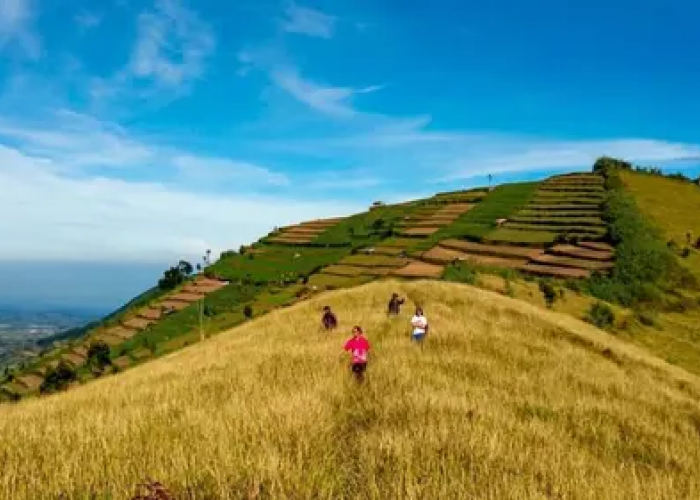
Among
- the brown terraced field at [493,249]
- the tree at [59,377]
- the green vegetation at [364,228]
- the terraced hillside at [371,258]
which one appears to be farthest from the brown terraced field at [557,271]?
the tree at [59,377]

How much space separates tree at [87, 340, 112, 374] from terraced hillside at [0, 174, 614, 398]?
82cm

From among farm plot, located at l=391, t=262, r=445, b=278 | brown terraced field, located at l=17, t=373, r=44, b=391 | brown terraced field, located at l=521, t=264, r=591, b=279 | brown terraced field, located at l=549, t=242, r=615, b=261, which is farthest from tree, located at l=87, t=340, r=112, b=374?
brown terraced field, located at l=549, t=242, r=615, b=261

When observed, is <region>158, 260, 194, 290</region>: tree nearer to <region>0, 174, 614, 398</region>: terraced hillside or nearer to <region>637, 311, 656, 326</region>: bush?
<region>0, 174, 614, 398</region>: terraced hillside

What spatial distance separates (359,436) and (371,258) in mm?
90307

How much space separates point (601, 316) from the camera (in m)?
52.5

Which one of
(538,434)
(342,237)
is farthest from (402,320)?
(342,237)

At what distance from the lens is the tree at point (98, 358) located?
8100 cm

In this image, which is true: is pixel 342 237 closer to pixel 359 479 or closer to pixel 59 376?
pixel 59 376

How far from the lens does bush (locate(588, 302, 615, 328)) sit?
170 feet

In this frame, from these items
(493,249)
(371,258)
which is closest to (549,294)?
(493,249)

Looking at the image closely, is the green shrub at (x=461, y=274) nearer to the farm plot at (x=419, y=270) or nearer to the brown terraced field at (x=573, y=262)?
the farm plot at (x=419, y=270)

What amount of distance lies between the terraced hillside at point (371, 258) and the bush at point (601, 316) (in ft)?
37.1

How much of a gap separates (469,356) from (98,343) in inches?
3167

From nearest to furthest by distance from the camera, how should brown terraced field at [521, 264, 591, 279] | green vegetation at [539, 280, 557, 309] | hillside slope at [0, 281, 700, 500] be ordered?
hillside slope at [0, 281, 700, 500] < green vegetation at [539, 280, 557, 309] < brown terraced field at [521, 264, 591, 279]
